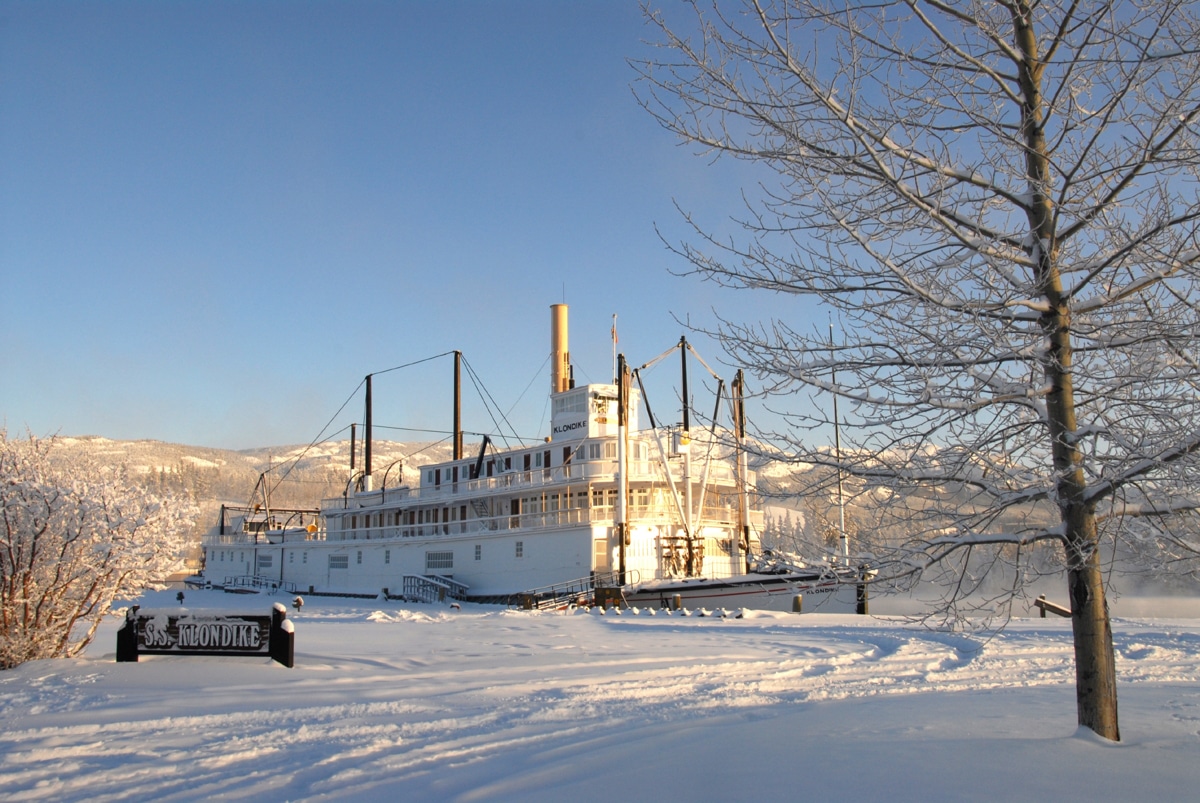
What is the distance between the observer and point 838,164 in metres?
5.79

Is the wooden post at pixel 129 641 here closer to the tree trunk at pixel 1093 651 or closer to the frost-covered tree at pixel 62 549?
the frost-covered tree at pixel 62 549

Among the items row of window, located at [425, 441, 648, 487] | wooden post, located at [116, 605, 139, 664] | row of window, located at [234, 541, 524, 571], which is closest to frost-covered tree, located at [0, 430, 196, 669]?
wooden post, located at [116, 605, 139, 664]

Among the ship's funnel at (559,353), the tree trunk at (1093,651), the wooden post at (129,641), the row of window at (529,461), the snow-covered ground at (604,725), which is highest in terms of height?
the ship's funnel at (559,353)

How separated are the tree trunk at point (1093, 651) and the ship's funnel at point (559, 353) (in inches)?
1414

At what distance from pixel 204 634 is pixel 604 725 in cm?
658

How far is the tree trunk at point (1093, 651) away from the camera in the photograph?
5.57 meters

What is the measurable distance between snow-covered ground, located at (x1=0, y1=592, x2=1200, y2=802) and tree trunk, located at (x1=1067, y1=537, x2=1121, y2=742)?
0.70 feet

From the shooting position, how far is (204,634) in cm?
1161

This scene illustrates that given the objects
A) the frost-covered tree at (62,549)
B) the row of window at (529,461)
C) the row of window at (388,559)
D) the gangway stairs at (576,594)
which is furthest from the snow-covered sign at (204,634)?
the row of window at (388,559)

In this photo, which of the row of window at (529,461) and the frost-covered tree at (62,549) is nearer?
the frost-covered tree at (62,549)

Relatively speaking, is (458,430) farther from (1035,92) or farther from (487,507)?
(1035,92)

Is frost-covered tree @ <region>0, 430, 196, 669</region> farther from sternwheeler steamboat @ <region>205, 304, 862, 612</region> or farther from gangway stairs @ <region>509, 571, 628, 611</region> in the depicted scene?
gangway stairs @ <region>509, 571, 628, 611</region>

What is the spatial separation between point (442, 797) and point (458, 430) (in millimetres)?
42005

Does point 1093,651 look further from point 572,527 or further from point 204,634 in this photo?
point 572,527
